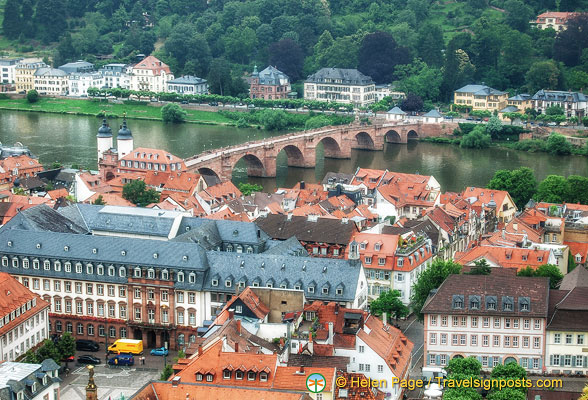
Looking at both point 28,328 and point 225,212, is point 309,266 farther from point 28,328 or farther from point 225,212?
point 225,212

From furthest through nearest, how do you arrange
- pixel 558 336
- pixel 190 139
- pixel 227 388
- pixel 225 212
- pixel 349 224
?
pixel 190 139, pixel 225 212, pixel 349 224, pixel 558 336, pixel 227 388

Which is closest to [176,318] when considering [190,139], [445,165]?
[445,165]

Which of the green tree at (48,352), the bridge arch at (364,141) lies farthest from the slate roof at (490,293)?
the bridge arch at (364,141)

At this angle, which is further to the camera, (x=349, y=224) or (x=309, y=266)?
(x=349, y=224)

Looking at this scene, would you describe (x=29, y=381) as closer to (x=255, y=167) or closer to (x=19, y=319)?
(x=19, y=319)

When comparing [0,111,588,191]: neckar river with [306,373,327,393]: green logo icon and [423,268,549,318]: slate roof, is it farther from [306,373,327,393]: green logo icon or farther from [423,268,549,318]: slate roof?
[306,373,327,393]: green logo icon
